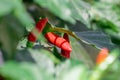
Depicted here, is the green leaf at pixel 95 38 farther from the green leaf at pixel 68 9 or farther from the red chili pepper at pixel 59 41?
the green leaf at pixel 68 9

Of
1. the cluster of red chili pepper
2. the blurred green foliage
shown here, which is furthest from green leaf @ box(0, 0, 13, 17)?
the cluster of red chili pepper

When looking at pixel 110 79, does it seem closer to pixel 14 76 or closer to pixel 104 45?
pixel 14 76

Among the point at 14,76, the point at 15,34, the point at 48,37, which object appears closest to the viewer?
the point at 14,76

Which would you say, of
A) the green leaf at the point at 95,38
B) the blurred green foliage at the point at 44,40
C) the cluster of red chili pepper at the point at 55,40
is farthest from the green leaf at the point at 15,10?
the green leaf at the point at 95,38

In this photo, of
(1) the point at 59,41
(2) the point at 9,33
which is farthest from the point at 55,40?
(2) the point at 9,33

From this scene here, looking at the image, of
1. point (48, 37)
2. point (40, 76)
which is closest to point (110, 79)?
point (40, 76)

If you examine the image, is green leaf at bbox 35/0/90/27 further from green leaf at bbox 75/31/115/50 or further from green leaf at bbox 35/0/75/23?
green leaf at bbox 75/31/115/50

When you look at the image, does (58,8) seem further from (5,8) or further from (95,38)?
(95,38)
